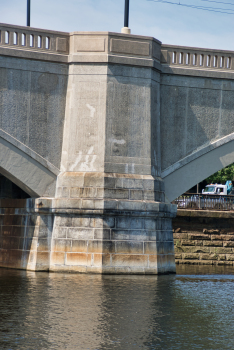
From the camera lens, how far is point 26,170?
17.0 m

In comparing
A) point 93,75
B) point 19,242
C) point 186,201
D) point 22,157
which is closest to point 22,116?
point 22,157

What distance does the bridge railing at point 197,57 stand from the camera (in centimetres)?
1866

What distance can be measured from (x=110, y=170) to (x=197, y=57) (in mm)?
5144

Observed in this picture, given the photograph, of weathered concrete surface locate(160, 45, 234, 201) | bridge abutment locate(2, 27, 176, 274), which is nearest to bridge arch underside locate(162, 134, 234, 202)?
Result: weathered concrete surface locate(160, 45, 234, 201)

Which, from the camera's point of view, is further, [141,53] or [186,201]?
[186,201]

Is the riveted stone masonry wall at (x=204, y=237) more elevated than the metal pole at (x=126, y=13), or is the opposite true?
the metal pole at (x=126, y=13)

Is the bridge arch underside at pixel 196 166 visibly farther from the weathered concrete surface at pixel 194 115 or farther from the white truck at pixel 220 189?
the white truck at pixel 220 189

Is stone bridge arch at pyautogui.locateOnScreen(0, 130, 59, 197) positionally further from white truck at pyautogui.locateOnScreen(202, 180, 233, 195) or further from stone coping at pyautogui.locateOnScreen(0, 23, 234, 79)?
white truck at pyautogui.locateOnScreen(202, 180, 233, 195)

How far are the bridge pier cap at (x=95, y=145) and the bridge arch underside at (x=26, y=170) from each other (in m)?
0.04

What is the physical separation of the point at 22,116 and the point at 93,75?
2.51 meters

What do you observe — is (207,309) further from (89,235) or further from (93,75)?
(93,75)

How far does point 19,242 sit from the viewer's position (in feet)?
59.1

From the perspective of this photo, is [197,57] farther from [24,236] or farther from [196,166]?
[24,236]

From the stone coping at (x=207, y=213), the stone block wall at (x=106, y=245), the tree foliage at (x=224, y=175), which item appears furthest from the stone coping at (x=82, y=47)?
the tree foliage at (x=224, y=175)
